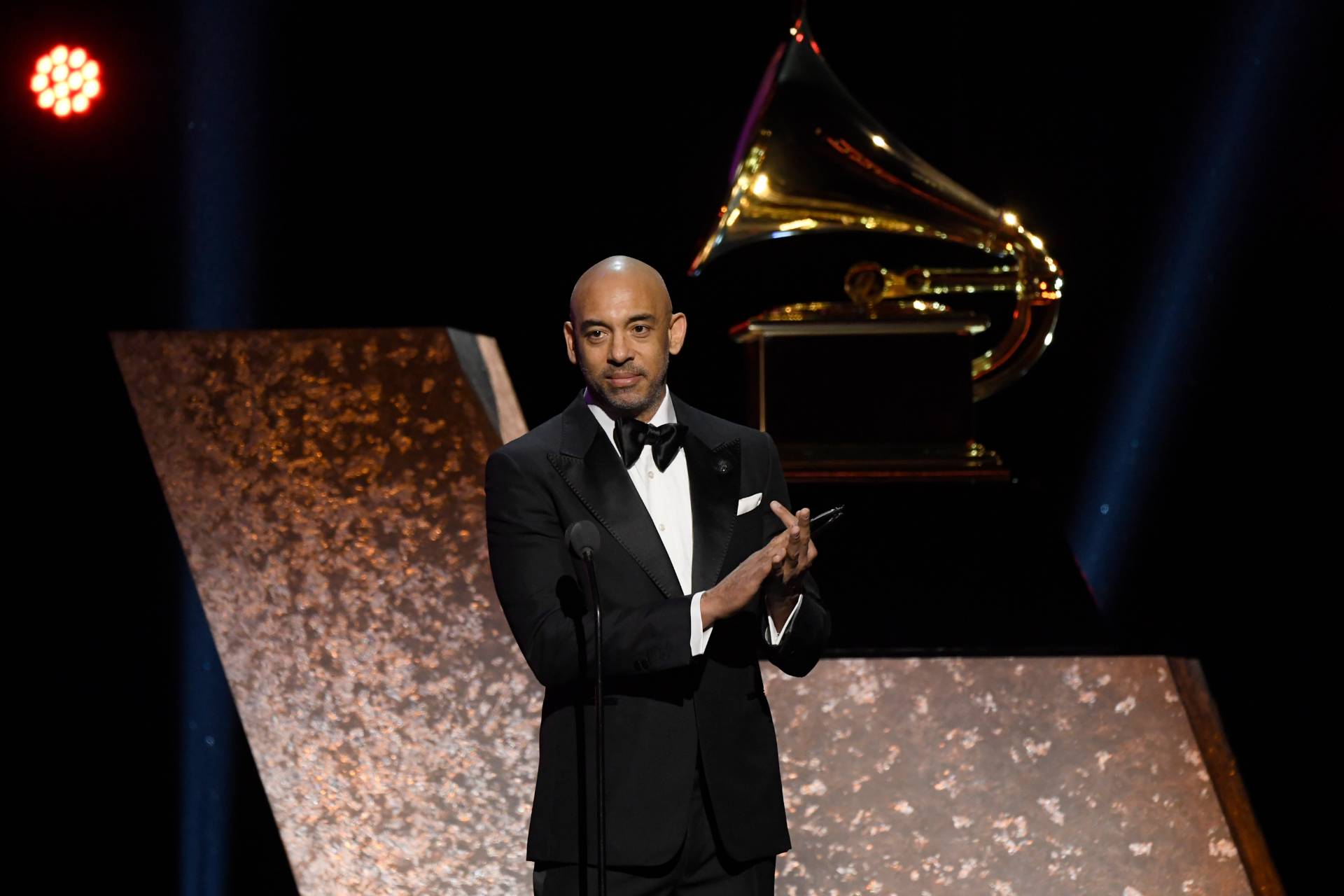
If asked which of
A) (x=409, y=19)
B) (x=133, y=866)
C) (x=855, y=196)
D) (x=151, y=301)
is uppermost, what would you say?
(x=409, y=19)

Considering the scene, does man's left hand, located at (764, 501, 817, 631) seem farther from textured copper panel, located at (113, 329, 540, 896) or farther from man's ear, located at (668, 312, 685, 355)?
textured copper panel, located at (113, 329, 540, 896)

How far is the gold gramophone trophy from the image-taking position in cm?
281

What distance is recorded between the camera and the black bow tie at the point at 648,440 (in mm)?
1378

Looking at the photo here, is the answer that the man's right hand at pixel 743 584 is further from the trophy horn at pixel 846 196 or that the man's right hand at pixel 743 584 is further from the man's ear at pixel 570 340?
the trophy horn at pixel 846 196

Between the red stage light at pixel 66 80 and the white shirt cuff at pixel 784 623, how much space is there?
234 cm

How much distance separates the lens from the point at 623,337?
4.40ft

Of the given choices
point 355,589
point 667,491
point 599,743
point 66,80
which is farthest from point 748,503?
point 66,80

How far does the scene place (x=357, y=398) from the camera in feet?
7.20

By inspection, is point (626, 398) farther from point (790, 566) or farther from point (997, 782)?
point (997, 782)

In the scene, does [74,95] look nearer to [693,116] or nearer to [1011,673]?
[693,116]

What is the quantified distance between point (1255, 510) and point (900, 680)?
137 cm

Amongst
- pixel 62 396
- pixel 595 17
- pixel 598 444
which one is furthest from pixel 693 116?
pixel 598 444

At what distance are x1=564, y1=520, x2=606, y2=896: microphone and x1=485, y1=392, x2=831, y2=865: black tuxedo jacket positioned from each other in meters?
0.05

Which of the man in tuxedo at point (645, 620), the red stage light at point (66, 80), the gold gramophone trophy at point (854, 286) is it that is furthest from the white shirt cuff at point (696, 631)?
the red stage light at point (66, 80)
